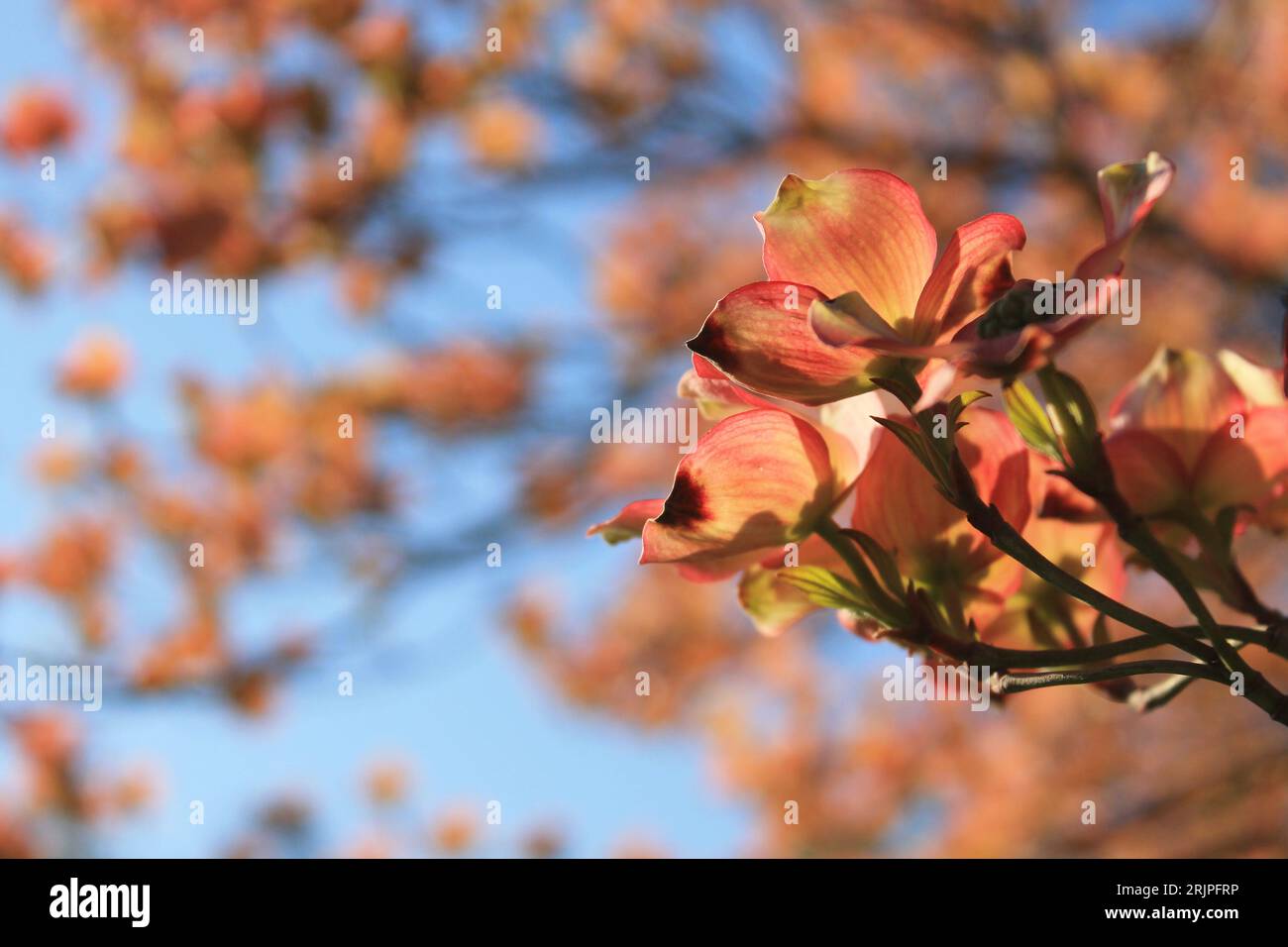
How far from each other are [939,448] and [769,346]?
0.18 feet

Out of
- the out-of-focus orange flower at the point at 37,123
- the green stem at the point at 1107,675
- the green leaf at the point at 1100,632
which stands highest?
the out-of-focus orange flower at the point at 37,123

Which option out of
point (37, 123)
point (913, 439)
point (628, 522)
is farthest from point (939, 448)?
point (37, 123)

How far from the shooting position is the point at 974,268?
29 centimetres

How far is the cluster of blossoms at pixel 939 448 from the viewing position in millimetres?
274

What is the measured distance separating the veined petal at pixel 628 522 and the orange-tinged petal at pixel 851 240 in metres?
0.09

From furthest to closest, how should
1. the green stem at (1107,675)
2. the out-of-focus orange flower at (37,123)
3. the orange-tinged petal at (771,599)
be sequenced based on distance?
1. the out-of-focus orange flower at (37,123)
2. the orange-tinged petal at (771,599)
3. the green stem at (1107,675)

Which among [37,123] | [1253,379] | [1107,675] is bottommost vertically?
[1107,675]

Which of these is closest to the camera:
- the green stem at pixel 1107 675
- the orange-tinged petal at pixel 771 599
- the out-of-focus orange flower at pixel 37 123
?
the green stem at pixel 1107 675

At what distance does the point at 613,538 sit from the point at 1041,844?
1.90 metres

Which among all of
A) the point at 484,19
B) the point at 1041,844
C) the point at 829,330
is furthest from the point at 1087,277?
the point at 484,19

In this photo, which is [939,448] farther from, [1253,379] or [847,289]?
[1253,379]

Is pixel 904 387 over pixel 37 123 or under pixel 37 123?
under

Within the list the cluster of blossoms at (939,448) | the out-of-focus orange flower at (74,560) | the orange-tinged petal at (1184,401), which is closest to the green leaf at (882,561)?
the cluster of blossoms at (939,448)

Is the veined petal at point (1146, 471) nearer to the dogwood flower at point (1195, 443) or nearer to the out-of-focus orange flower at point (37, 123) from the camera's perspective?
the dogwood flower at point (1195, 443)
